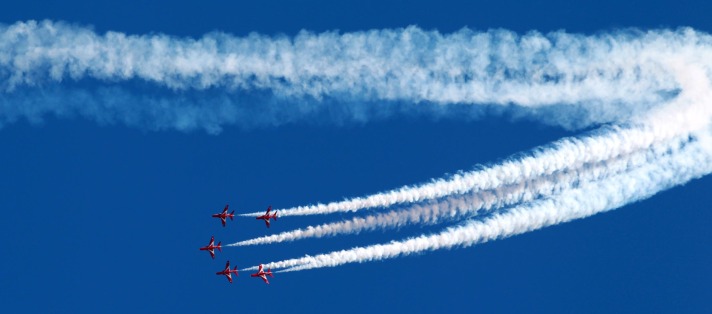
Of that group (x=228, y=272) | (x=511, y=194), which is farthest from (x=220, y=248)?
(x=511, y=194)

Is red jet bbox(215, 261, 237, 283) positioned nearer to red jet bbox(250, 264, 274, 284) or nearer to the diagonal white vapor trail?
red jet bbox(250, 264, 274, 284)

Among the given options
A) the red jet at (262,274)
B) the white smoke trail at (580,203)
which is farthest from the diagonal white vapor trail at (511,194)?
the red jet at (262,274)

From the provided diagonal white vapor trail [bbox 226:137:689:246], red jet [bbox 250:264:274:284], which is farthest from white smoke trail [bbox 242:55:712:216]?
red jet [bbox 250:264:274:284]

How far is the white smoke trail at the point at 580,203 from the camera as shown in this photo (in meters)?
46.2

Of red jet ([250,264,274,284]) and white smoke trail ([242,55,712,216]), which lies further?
red jet ([250,264,274,284])

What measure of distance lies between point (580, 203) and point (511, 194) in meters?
2.54

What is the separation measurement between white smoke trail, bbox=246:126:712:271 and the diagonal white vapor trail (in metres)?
0.28

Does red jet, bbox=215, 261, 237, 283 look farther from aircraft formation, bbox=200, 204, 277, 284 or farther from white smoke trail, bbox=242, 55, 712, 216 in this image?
white smoke trail, bbox=242, 55, 712, 216

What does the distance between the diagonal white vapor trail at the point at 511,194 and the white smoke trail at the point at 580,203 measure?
0.28m

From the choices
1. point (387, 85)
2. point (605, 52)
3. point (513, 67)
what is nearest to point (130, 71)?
point (387, 85)

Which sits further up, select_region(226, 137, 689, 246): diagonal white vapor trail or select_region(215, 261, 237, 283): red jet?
select_region(215, 261, 237, 283): red jet

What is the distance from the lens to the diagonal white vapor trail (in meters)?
46.3

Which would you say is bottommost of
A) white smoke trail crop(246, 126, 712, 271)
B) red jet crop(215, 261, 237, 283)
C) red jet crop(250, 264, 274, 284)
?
white smoke trail crop(246, 126, 712, 271)

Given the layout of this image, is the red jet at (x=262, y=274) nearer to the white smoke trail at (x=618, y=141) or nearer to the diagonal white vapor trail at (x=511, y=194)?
the diagonal white vapor trail at (x=511, y=194)
